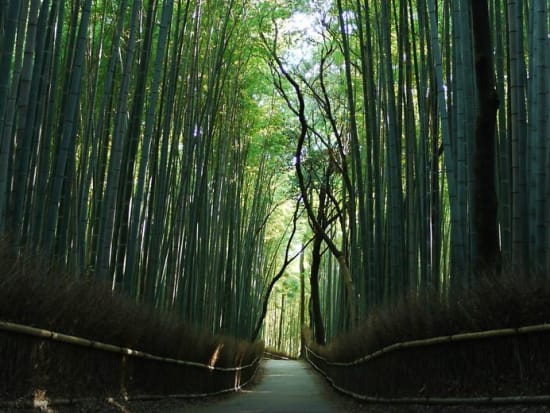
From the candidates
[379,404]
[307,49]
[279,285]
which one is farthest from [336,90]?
[279,285]

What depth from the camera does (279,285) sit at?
28703mm

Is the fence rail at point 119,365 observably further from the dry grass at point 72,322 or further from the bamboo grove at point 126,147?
the bamboo grove at point 126,147

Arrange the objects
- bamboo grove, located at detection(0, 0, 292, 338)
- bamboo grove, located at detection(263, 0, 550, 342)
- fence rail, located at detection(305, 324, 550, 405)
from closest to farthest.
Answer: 1. fence rail, located at detection(305, 324, 550, 405)
2. bamboo grove, located at detection(263, 0, 550, 342)
3. bamboo grove, located at detection(0, 0, 292, 338)

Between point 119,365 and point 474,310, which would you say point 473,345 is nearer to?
point 474,310

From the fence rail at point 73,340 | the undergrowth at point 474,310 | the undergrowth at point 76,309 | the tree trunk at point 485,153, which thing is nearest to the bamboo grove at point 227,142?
the tree trunk at point 485,153

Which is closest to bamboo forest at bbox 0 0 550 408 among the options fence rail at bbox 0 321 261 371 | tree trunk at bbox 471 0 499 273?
tree trunk at bbox 471 0 499 273

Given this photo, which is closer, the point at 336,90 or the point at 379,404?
the point at 379,404

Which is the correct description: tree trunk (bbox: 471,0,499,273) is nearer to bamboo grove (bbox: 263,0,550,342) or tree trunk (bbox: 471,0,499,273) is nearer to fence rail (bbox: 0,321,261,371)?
bamboo grove (bbox: 263,0,550,342)

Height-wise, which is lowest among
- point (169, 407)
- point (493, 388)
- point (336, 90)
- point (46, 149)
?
point (169, 407)

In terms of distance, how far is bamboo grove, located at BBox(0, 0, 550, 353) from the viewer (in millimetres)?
3602

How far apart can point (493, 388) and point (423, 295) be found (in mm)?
1129

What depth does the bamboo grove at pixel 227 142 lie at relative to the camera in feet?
11.8

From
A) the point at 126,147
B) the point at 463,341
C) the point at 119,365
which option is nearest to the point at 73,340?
the point at 119,365

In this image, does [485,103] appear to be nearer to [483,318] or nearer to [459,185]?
[459,185]
